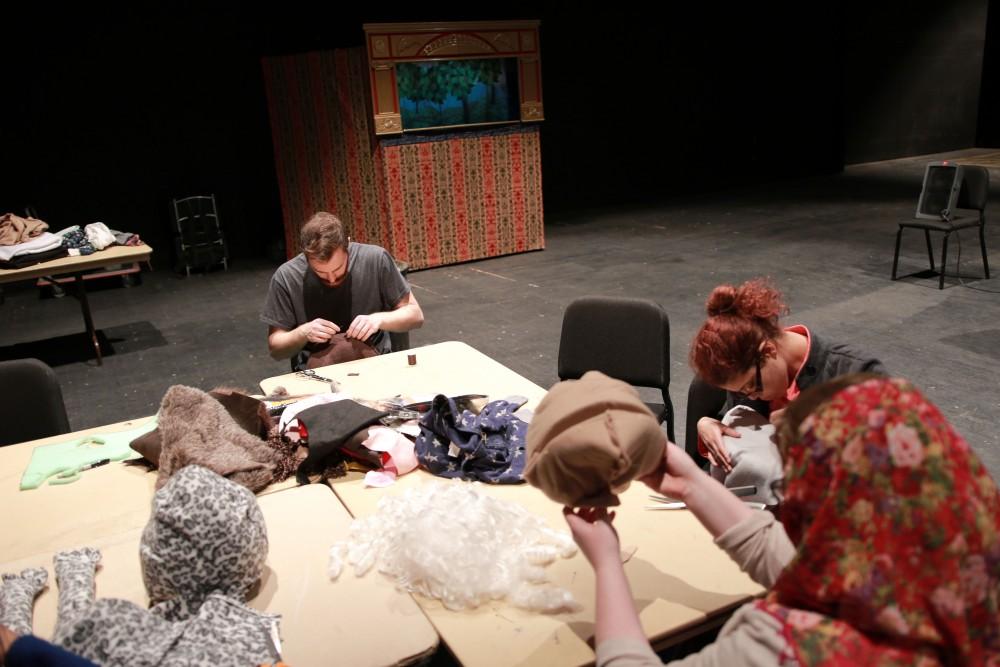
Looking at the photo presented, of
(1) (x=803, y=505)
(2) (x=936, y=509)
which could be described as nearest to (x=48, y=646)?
(1) (x=803, y=505)

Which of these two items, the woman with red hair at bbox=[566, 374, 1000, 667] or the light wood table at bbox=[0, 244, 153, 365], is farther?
the light wood table at bbox=[0, 244, 153, 365]

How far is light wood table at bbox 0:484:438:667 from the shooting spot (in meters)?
1.55

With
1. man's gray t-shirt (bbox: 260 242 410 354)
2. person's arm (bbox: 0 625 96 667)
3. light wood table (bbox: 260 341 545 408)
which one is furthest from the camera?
man's gray t-shirt (bbox: 260 242 410 354)

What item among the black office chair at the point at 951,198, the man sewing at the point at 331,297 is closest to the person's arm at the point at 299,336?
the man sewing at the point at 331,297

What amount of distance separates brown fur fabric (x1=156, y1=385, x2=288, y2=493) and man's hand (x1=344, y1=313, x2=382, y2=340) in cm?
97

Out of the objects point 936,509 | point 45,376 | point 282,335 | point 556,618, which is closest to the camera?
point 936,509

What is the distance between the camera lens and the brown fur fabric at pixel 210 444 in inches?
82.7

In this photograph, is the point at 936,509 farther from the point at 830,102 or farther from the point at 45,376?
the point at 830,102

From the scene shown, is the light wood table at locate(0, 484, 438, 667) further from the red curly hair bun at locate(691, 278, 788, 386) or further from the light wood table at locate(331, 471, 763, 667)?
the red curly hair bun at locate(691, 278, 788, 386)

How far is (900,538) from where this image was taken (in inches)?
36.6

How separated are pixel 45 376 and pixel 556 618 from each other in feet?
6.87

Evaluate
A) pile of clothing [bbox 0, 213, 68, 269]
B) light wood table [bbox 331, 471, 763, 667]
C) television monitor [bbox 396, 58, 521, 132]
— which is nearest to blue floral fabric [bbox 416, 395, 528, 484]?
light wood table [bbox 331, 471, 763, 667]

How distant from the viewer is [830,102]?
1255 cm

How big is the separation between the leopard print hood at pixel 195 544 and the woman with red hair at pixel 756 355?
1178 millimetres
